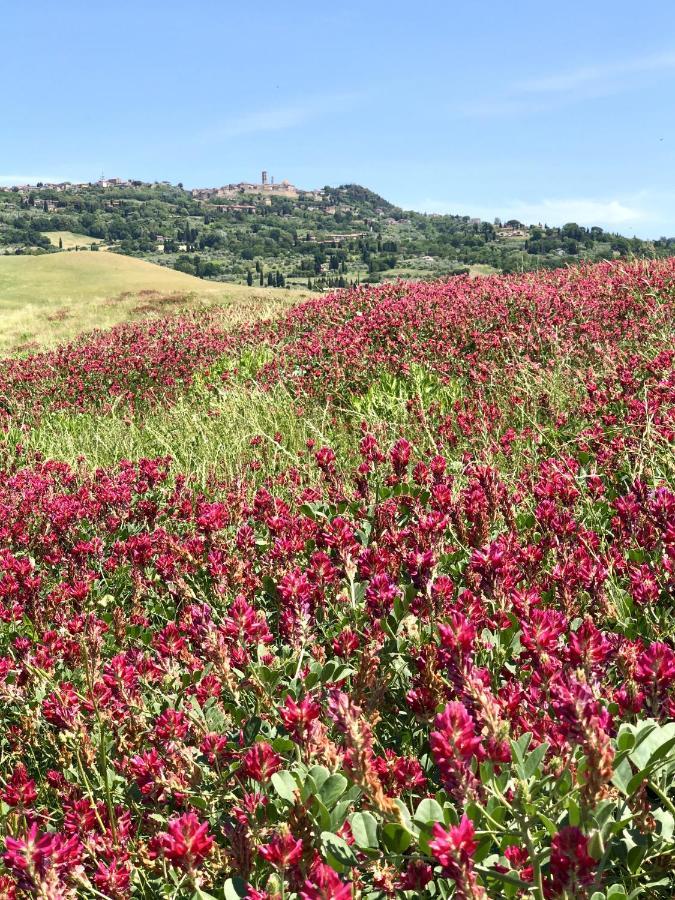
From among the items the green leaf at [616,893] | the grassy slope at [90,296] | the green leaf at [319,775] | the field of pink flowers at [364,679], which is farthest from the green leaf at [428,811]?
the grassy slope at [90,296]

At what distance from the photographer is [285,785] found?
4.68 ft

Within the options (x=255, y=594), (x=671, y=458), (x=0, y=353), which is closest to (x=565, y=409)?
(x=671, y=458)

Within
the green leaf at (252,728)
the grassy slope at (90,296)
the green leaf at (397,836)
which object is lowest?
the green leaf at (252,728)

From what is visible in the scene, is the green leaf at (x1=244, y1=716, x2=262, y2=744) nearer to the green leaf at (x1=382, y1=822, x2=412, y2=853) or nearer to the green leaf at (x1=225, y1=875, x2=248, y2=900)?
the green leaf at (x1=225, y1=875, x2=248, y2=900)

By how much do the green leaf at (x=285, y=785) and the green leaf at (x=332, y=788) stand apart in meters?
0.06

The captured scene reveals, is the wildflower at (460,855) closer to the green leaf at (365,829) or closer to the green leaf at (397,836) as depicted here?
the green leaf at (397,836)

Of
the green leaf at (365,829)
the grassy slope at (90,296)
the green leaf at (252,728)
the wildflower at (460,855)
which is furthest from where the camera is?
the grassy slope at (90,296)

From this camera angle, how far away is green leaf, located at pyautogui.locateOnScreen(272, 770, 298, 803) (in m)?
1.42

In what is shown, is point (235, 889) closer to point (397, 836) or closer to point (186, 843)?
point (186, 843)

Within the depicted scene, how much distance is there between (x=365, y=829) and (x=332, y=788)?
4.0 inches

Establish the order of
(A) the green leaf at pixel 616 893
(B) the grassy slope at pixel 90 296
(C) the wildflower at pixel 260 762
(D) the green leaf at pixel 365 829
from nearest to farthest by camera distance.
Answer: (A) the green leaf at pixel 616 893 → (D) the green leaf at pixel 365 829 → (C) the wildflower at pixel 260 762 → (B) the grassy slope at pixel 90 296

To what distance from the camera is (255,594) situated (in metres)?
3.08

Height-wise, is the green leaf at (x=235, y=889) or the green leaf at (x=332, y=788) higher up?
the green leaf at (x=332, y=788)

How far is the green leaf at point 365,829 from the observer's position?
4.32 ft
